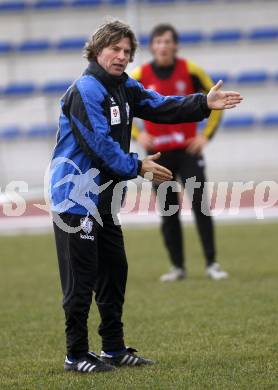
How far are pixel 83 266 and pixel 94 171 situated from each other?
445 millimetres

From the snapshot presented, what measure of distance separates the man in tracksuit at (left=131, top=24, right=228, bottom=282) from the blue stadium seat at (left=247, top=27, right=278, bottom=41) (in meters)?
8.45

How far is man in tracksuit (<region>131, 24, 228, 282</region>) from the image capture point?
24.7ft

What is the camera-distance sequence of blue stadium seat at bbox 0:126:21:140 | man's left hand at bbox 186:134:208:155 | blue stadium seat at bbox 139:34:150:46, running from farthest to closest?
blue stadium seat at bbox 139:34:150:46 < blue stadium seat at bbox 0:126:21:140 < man's left hand at bbox 186:134:208:155

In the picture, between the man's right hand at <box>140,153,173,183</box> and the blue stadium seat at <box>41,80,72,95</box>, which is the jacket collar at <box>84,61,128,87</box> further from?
the blue stadium seat at <box>41,80,72,95</box>

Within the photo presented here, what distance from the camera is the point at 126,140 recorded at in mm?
4504

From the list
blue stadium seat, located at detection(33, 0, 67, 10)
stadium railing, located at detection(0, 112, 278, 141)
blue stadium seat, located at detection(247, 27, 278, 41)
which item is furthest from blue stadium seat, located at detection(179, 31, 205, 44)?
blue stadium seat, located at detection(33, 0, 67, 10)

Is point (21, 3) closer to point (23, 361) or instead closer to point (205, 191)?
point (205, 191)

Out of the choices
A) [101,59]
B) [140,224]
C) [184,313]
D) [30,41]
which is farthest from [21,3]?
[101,59]

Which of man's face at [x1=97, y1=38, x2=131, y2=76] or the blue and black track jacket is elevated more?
man's face at [x1=97, y1=38, x2=131, y2=76]

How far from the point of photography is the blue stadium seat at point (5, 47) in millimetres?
16266

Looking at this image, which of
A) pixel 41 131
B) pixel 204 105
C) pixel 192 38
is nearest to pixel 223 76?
pixel 192 38

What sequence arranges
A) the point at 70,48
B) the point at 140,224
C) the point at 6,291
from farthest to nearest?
the point at 70,48
the point at 140,224
the point at 6,291

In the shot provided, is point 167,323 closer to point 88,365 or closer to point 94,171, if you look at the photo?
point 88,365

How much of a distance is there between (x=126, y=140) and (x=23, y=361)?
48.6 inches
